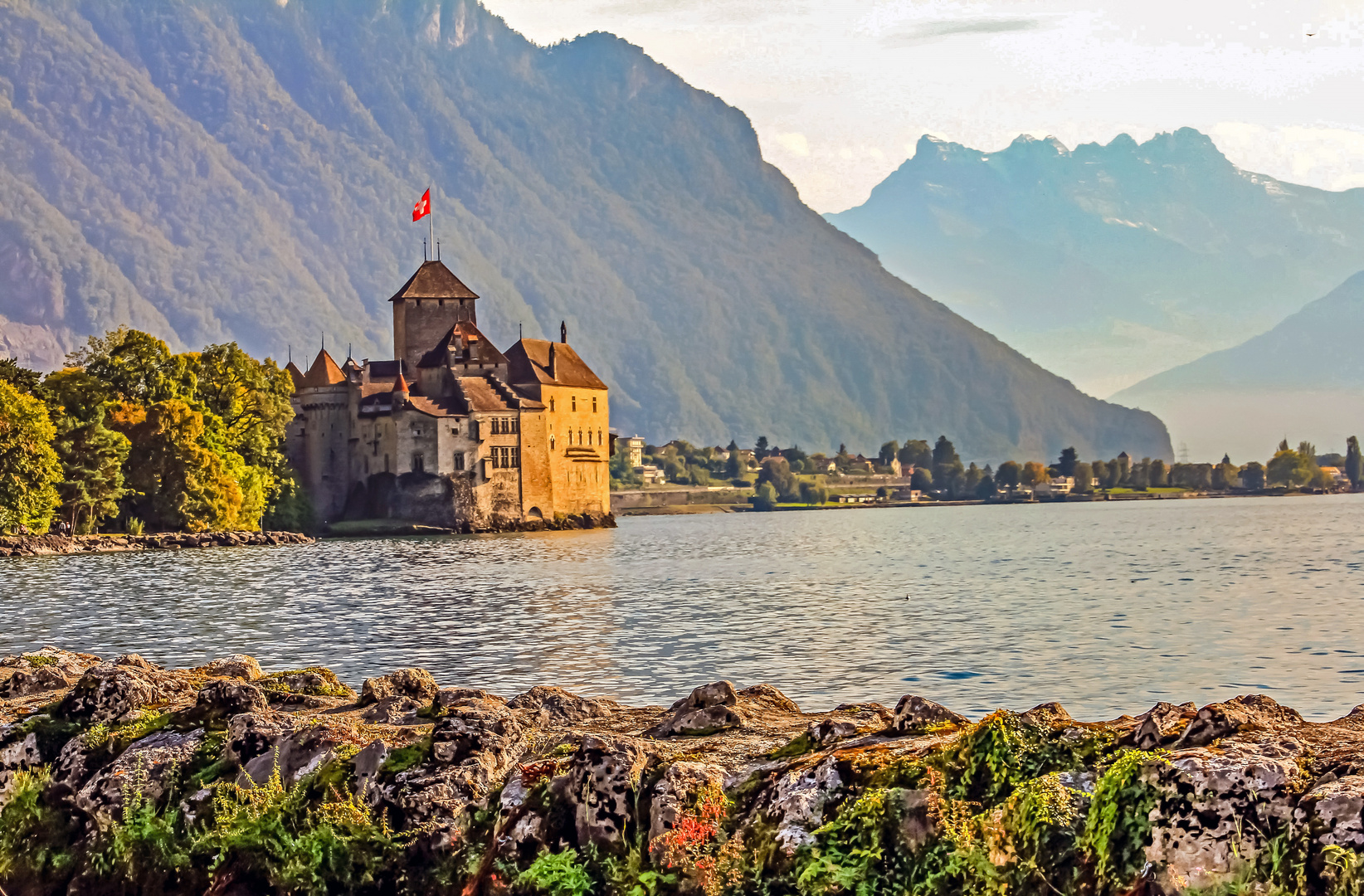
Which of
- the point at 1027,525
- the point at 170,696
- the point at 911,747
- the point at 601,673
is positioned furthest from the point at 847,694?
the point at 1027,525

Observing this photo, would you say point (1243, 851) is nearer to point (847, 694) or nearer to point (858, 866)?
point (858, 866)

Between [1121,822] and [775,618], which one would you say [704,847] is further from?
[775,618]

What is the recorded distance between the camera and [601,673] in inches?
1056

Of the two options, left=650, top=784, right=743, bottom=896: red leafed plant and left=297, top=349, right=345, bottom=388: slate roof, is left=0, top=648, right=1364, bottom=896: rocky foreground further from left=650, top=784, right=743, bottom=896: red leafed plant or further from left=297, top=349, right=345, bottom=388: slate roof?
left=297, top=349, right=345, bottom=388: slate roof

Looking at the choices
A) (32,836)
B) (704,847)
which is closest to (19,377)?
(32,836)

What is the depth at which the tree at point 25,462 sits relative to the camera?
7012 cm

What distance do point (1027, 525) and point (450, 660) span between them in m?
108

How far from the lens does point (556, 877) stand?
9.37 metres

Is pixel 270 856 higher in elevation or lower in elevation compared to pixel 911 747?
lower

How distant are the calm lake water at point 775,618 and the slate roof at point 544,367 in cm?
4245

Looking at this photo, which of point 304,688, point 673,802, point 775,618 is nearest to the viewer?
point 673,802

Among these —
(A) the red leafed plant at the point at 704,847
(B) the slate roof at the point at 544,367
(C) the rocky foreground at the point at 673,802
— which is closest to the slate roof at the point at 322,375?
(B) the slate roof at the point at 544,367

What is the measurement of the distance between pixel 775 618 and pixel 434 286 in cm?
9512

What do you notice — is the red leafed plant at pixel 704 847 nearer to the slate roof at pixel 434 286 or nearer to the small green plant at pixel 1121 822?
the small green plant at pixel 1121 822
